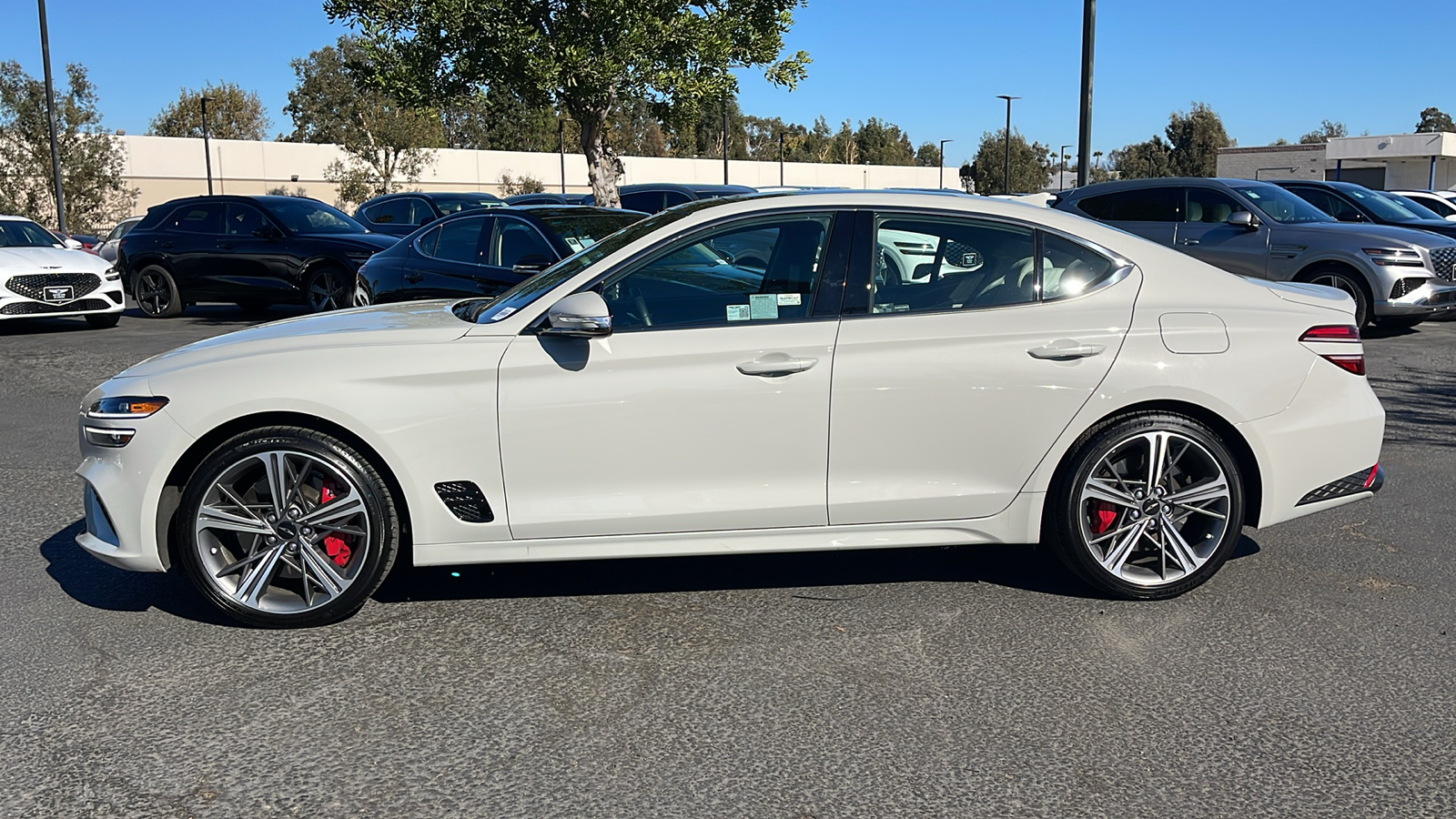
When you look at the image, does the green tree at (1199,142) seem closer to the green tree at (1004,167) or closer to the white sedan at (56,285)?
the green tree at (1004,167)

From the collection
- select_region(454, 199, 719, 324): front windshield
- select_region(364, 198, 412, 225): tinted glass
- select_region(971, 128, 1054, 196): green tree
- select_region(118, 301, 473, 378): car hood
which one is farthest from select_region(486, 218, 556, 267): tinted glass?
select_region(971, 128, 1054, 196): green tree

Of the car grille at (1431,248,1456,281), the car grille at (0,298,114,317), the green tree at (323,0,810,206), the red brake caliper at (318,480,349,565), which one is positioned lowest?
the red brake caliper at (318,480,349,565)

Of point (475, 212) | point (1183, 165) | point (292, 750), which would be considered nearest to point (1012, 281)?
→ point (292, 750)

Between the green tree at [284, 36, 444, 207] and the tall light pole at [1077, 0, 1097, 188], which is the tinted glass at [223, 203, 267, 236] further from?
the green tree at [284, 36, 444, 207]

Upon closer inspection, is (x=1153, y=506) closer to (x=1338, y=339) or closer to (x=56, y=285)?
(x=1338, y=339)

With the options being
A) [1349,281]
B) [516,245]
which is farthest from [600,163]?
[1349,281]

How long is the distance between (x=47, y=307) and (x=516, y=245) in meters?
7.41

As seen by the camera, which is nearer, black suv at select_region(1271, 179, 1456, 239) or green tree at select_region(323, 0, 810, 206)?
black suv at select_region(1271, 179, 1456, 239)

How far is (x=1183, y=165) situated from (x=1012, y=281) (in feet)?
248

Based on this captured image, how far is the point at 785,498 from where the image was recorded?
441cm

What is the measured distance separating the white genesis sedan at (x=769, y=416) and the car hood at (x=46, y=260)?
452 inches

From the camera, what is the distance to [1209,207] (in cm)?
1345

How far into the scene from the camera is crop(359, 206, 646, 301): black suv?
10.2m

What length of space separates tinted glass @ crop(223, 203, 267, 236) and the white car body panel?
1157cm
